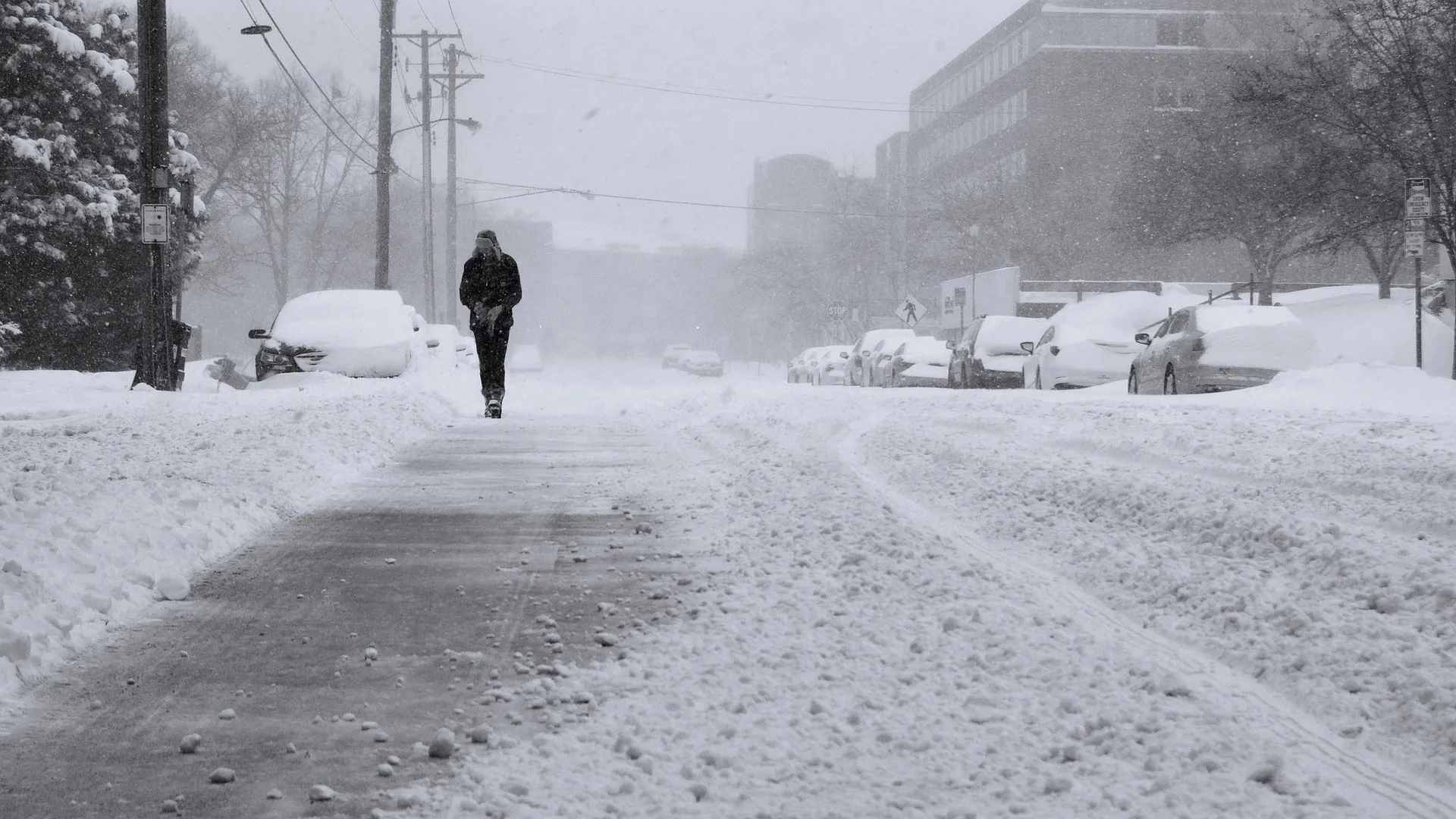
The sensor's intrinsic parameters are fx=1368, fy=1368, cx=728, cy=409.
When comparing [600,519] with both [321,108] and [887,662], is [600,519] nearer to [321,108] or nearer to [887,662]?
[887,662]

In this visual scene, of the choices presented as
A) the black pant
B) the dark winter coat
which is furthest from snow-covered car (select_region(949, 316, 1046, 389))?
the dark winter coat

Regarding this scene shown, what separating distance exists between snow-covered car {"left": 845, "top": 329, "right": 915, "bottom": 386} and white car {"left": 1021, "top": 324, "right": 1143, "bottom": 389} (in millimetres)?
9308

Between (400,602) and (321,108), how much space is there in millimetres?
60298

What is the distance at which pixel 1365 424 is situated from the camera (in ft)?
37.6

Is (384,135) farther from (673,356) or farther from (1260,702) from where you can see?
(673,356)

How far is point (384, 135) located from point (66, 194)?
780 centimetres

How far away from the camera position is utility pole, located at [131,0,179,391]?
17.6 metres

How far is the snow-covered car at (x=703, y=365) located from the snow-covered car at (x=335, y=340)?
3846 centimetres

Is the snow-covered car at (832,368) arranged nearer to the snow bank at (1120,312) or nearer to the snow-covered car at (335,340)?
the snow bank at (1120,312)

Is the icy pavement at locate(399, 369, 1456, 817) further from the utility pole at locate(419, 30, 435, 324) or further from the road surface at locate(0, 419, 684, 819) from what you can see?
the utility pole at locate(419, 30, 435, 324)

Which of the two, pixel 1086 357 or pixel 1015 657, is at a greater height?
pixel 1086 357

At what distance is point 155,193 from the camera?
58.7ft

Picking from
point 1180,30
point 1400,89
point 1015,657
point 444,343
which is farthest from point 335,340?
point 1180,30

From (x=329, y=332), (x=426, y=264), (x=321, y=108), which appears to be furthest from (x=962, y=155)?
(x=329, y=332)
